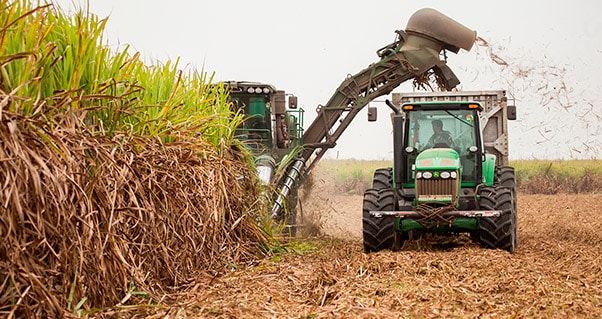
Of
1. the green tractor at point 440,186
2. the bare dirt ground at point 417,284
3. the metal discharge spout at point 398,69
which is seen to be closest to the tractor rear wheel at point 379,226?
the green tractor at point 440,186

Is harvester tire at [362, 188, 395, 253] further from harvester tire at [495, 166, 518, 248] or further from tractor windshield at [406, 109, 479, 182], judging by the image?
harvester tire at [495, 166, 518, 248]

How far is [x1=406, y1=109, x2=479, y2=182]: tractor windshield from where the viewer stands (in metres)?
9.56

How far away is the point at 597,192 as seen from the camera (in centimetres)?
2405

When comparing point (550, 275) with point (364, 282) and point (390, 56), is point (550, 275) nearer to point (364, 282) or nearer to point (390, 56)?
point (364, 282)

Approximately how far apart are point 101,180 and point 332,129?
9.66 m

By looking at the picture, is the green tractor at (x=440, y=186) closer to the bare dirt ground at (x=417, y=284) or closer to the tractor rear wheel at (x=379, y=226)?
the tractor rear wheel at (x=379, y=226)

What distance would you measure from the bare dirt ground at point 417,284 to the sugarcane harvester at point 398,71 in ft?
14.1

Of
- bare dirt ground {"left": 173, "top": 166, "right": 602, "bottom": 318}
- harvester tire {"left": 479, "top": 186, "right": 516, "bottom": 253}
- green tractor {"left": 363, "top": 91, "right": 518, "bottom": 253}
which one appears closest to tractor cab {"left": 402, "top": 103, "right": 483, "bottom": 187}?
green tractor {"left": 363, "top": 91, "right": 518, "bottom": 253}

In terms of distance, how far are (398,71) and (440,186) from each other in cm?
546

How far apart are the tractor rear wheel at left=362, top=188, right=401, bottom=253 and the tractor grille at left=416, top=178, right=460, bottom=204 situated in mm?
410

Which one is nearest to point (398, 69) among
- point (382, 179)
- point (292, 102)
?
point (292, 102)

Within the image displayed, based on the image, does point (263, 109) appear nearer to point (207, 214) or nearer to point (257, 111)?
point (257, 111)

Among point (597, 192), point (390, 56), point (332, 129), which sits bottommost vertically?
point (597, 192)

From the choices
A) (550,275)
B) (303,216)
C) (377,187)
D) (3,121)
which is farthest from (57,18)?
(303,216)
